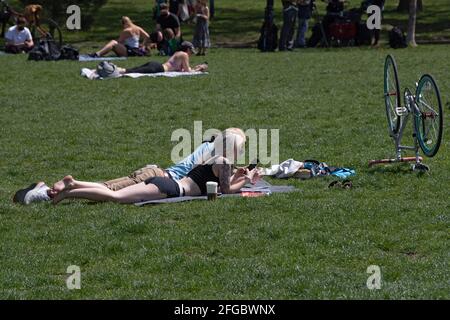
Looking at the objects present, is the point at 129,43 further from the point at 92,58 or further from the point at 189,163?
the point at 189,163

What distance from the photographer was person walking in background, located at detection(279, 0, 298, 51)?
28266 mm

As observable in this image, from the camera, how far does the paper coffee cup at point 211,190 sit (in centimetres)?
990

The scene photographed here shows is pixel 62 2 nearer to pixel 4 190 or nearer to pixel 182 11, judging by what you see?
pixel 182 11

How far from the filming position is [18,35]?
26.7 metres

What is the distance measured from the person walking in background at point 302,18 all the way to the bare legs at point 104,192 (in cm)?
1984

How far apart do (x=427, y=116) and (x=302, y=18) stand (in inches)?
741

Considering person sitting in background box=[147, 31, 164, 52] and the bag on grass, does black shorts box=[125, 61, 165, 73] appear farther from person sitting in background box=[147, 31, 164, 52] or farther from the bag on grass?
person sitting in background box=[147, 31, 164, 52]

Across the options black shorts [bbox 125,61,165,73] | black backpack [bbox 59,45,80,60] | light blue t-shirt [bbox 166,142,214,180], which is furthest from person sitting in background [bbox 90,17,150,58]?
light blue t-shirt [bbox 166,142,214,180]

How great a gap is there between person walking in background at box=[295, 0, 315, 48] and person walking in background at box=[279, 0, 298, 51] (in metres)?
0.61

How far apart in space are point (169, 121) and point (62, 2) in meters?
16.7

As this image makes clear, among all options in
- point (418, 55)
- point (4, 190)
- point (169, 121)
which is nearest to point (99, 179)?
point (4, 190)

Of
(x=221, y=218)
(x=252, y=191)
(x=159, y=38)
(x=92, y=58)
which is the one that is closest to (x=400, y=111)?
(x=252, y=191)

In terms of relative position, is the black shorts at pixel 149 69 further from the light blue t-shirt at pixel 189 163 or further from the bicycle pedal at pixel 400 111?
the light blue t-shirt at pixel 189 163

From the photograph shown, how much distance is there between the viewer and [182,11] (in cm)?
3247
